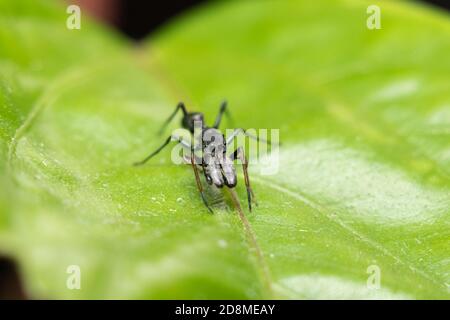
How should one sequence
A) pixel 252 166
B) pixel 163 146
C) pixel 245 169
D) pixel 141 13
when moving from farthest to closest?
pixel 141 13, pixel 163 146, pixel 252 166, pixel 245 169

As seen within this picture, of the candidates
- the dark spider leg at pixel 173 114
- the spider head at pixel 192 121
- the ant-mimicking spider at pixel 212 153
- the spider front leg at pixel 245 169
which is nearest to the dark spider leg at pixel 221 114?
the ant-mimicking spider at pixel 212 153

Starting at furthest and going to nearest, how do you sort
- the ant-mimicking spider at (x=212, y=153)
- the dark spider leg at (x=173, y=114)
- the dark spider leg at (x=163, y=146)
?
the dark spider leg at (x=173, y=114), the dark spider leg at (x=163, y=146), the ant-mimicking spider at (x=212, y=153)

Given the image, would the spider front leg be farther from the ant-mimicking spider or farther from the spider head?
the spider head

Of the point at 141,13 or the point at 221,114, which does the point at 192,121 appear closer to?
the point at 221,114

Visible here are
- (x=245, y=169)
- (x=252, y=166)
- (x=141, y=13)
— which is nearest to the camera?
(x=245, y=169)

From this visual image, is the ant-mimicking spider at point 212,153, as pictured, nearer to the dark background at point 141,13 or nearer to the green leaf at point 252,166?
the green leaf at point 252,166

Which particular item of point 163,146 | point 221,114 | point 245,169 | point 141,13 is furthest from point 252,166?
point 141,13

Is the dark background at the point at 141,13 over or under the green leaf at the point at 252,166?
over
